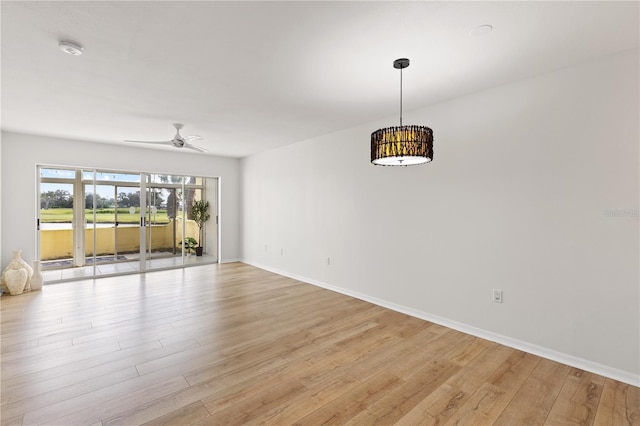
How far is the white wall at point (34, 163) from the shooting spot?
5.00 meters

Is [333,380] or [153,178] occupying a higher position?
[153,178]

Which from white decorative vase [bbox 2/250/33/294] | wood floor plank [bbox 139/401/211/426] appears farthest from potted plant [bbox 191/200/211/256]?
wood floor plank [bbox 139/401/211/426]

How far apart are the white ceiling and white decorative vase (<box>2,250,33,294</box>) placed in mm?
2354

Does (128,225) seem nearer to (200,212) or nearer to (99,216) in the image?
(99,216)

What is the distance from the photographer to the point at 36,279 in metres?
5.01

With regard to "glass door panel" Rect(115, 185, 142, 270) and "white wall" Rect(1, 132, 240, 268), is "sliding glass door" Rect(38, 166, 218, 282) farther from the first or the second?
"white wall" Rect(1, 132, 240, 268)

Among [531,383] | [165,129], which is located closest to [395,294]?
[531,383]

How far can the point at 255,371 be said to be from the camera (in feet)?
8.31

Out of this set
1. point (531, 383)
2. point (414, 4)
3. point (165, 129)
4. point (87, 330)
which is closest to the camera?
point (414, 4)

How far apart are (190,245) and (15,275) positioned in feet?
11.4

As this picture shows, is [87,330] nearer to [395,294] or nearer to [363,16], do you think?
[395,294]

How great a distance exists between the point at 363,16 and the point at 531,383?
3028mm

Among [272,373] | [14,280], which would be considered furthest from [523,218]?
[14,280]

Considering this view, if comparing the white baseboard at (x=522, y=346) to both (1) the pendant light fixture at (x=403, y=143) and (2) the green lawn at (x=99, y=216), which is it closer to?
(1) the pendant light fixture at (x=403, y=143)
